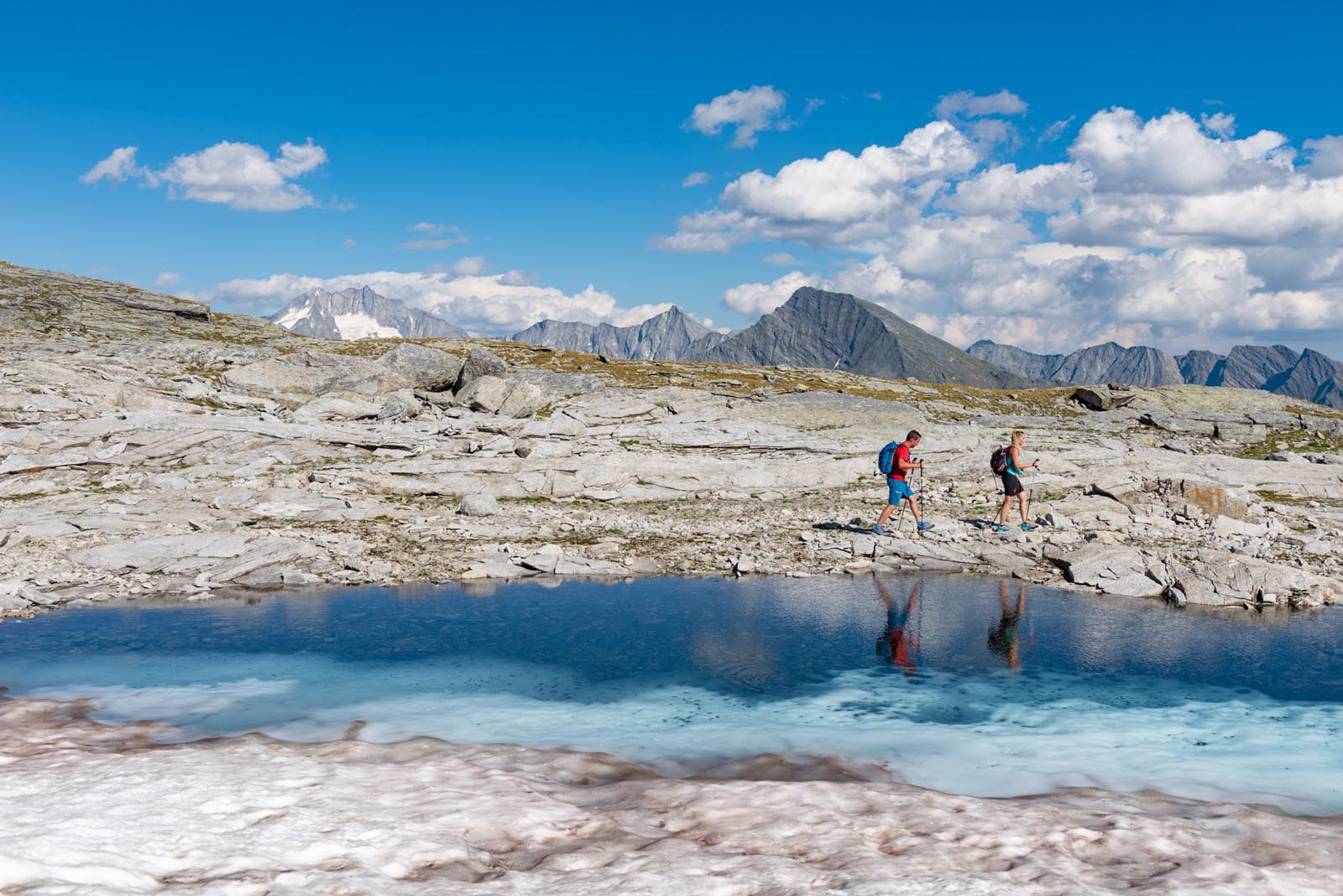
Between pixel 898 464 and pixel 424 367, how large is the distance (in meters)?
41.7

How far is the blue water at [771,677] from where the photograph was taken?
1351cm

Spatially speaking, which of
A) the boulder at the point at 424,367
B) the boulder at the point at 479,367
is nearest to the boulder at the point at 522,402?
the boulder at the point at 479,367

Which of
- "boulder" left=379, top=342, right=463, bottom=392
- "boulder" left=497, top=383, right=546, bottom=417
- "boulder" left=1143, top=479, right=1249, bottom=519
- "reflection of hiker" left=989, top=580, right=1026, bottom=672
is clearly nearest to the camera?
"reflection of hiker" left=989, top=580, right=1026, bottom=672

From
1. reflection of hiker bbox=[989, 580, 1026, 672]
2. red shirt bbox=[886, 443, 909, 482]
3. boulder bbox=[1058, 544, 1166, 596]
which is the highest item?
red shirt bbox=[886, 443, 909, 482]

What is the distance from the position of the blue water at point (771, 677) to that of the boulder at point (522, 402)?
106 feet

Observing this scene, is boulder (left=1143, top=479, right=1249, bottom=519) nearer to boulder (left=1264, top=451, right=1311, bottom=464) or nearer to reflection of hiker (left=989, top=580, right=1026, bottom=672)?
reflection of hiker (left=989, top=580, right=1026, bottom=672)

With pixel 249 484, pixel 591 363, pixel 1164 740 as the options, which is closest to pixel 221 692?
pixel 1164 740

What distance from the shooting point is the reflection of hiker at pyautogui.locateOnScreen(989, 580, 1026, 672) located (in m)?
18.4

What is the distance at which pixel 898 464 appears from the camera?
29.5 meters

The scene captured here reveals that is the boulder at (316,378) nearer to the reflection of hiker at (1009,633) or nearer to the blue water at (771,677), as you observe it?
the blue water at (771,677)

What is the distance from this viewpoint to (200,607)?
21531mm

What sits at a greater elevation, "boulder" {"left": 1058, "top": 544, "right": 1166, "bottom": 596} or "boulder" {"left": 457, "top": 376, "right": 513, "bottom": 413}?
"boulder" {"left": 457, "top": 376, "right": 513, "bottom": 413}

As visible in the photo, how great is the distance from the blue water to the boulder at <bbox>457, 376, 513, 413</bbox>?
108ft

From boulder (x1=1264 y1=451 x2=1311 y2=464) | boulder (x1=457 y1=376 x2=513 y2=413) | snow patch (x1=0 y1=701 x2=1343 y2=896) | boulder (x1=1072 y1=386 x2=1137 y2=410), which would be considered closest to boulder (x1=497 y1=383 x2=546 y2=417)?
boulder (x1=457 y1=376 x2=513 y2=413)
